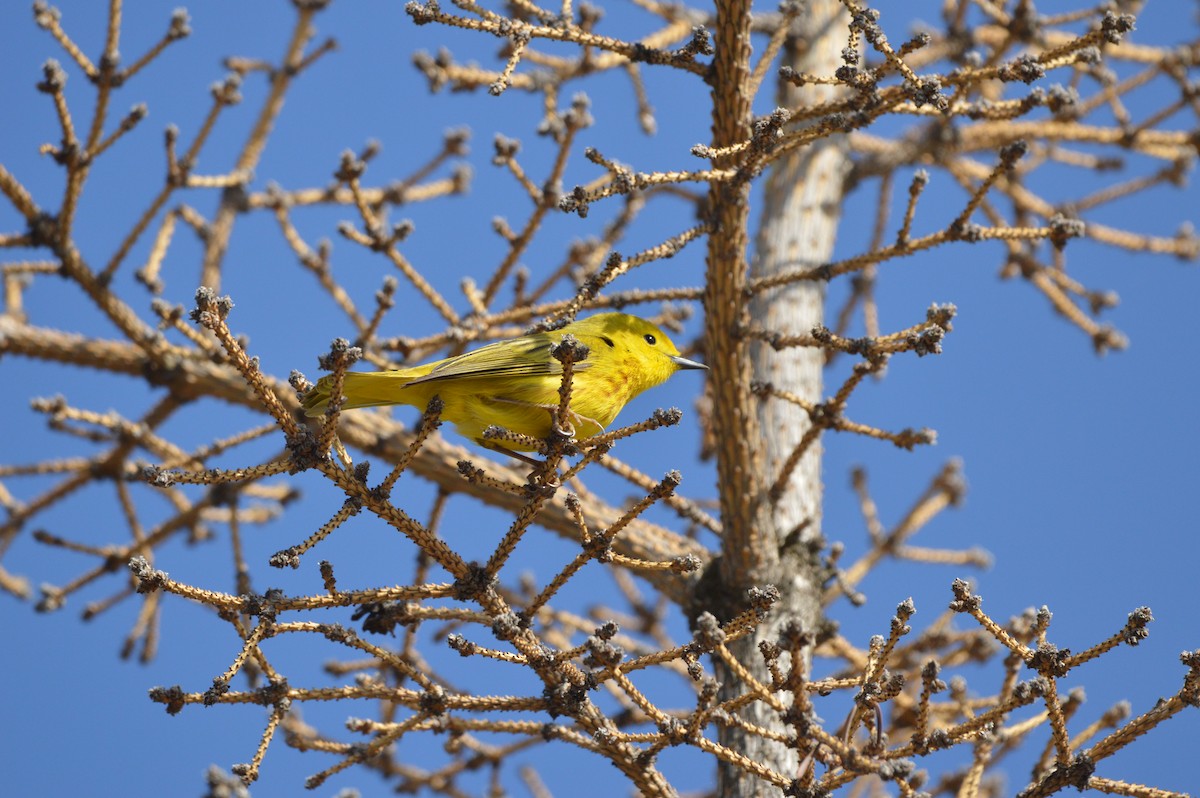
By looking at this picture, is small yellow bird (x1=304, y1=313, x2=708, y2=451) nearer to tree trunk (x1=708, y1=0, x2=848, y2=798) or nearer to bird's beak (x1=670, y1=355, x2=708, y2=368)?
bird's beak (x1=670, y1=355, x2=708, y2=368)

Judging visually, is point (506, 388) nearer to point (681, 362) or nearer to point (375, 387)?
point (375, 387)

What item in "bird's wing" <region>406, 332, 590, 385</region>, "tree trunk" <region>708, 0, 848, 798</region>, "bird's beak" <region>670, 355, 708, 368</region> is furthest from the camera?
"bird's beak" <region>670, 355, 708, 368</region>

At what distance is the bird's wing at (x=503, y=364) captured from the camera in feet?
12.6

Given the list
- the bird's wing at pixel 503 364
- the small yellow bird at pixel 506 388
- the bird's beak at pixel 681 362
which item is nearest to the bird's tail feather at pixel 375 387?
the small yellow bird at pixel 506 388

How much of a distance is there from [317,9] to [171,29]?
1840mm

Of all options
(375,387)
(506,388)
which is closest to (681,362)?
(506,388)

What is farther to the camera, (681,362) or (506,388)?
(681,362)

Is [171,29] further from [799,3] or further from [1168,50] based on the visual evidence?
[1168,50]

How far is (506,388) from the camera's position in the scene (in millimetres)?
3902

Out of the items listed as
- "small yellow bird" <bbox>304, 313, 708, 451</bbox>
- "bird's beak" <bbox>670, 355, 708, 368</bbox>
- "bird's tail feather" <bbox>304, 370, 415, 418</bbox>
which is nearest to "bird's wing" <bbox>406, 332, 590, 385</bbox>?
"small yellow bird" <bbox>304, 313, 708, 451</bbox>

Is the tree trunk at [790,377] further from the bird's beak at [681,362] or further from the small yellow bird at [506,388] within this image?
the small yellow bird at [506,388]

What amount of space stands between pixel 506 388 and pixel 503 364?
91 mm

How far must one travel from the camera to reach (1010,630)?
400cm

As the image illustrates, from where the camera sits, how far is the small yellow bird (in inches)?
152
